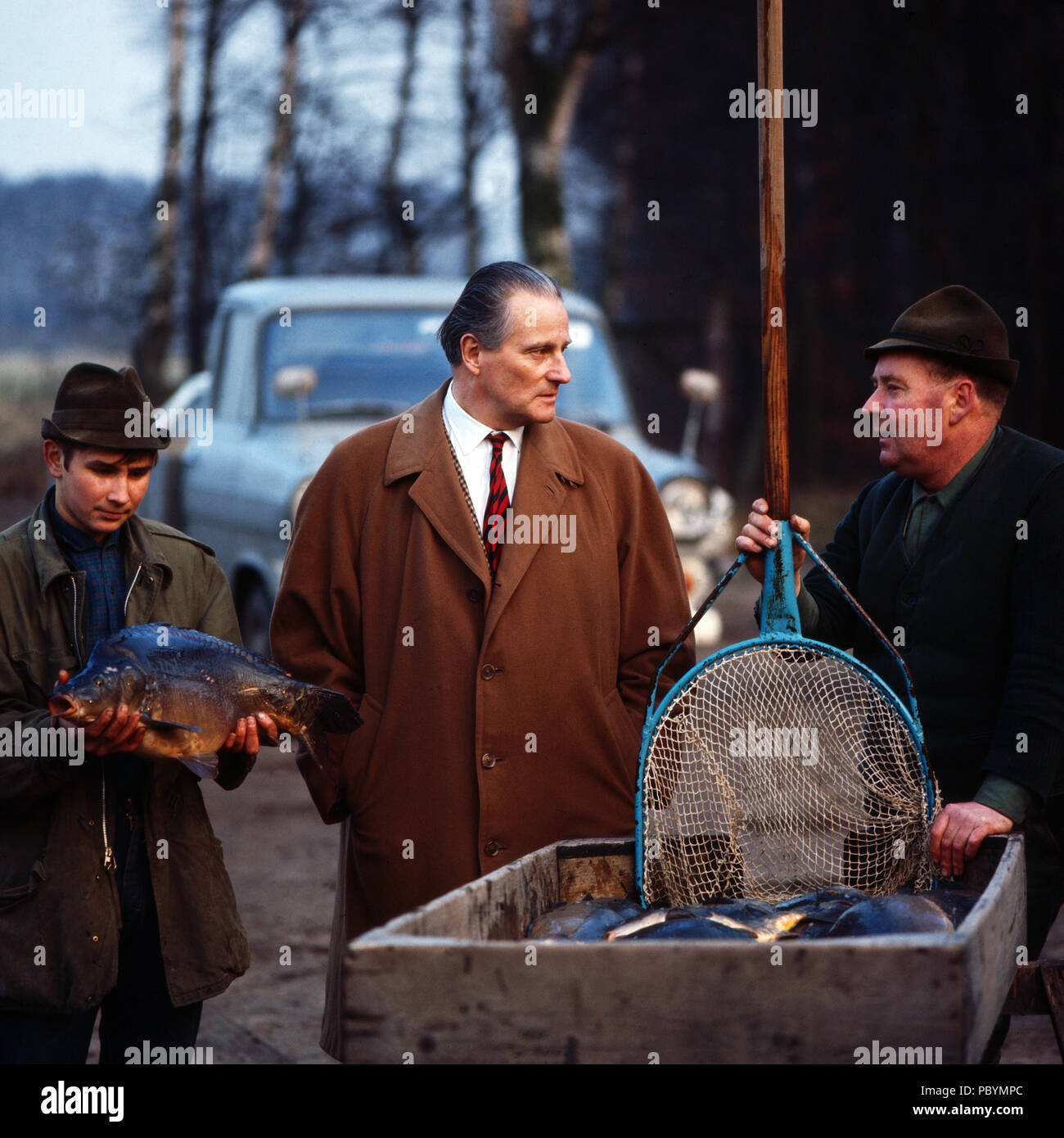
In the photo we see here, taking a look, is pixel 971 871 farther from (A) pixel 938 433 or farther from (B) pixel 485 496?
(B) pixel 485 496

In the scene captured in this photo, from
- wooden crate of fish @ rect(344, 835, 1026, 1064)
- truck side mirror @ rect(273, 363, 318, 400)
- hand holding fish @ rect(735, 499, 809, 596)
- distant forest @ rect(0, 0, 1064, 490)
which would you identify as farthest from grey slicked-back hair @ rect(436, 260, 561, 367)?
distant forest @ rect(0, 0, 1064, 490)

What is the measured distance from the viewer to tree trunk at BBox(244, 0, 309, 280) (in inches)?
834

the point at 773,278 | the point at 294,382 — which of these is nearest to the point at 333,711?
the point at 773,278

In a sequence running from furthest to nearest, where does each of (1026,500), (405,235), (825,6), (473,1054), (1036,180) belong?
(405,235) → (825,6) → (1036,180) → (1026,500) → (473,1054)

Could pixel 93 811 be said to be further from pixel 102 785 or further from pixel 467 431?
pixel 467 431

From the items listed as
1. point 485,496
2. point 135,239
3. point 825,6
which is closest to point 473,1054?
point 485,496

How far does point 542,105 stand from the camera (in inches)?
632

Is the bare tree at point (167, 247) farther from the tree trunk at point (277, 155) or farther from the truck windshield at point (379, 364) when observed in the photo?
the truck windshield at point (379, 364)

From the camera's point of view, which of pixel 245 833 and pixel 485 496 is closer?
pixel 485 496

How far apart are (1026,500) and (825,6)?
16.3 meters

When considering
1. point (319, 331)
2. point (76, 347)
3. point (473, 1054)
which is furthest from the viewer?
point (76, 347)

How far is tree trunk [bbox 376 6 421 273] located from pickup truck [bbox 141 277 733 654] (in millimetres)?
12789

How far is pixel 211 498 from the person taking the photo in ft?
30.0

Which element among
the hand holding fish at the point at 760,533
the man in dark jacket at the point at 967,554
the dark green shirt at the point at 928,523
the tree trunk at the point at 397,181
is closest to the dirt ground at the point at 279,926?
the man in dark jacket at the point at 967,554
